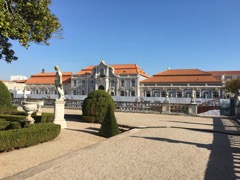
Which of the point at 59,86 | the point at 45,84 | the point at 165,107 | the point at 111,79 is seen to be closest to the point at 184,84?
the point at 111,79

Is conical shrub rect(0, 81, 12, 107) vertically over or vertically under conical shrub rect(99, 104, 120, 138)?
over

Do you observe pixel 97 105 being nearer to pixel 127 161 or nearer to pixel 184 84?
pixel 127 161

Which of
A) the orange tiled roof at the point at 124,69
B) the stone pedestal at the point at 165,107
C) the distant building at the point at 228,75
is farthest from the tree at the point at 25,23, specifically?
the distant building at the point at 228,75

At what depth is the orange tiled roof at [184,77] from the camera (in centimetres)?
5112

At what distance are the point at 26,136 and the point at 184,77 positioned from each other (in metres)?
50.3

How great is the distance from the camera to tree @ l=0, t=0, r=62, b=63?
771 cm

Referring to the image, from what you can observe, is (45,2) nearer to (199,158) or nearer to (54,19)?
(54,19)

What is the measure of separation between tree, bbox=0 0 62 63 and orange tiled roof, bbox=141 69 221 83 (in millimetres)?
44720

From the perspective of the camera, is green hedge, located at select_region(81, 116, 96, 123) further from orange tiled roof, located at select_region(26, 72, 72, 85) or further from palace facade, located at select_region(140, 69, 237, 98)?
orange tiled roof, located at select_region(26, 72, 72, 85)

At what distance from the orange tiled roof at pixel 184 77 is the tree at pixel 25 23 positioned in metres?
44.7

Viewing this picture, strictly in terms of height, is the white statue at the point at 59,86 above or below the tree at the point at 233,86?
below

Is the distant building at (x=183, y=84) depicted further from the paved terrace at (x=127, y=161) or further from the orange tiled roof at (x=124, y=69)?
the paved terrace at (x=127, y=161)

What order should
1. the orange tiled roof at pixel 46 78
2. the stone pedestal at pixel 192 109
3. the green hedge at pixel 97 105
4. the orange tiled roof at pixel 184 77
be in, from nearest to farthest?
the green hedge at pixel 97 105 → the stone pedestal at pixel 192 109 → the orange tiled roof at pixel 184 77 → the orange tiled roof at pixel 46 78

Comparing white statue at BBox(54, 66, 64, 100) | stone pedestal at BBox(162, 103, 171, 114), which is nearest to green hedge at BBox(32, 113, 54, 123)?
white statue at BBox(54, 66, 64, 100)
